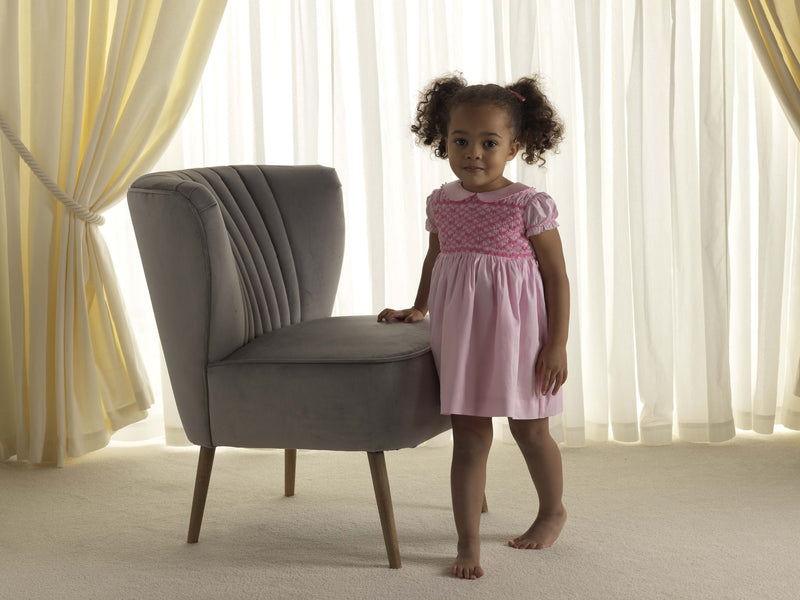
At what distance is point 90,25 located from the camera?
2611 millimetres

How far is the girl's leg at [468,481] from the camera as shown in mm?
1815

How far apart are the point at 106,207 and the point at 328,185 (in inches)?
30.0

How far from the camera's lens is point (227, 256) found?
1.89m

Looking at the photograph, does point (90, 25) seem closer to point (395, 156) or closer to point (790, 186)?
point (395, 156)

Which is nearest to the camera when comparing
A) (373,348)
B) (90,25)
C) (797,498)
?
(373,348)

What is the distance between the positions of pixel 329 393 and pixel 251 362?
18cm

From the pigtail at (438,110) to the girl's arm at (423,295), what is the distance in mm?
204

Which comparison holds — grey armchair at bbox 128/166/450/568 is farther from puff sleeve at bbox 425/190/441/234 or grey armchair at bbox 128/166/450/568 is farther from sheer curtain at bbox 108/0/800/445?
sheer curtain at bbox 108/0/800/445

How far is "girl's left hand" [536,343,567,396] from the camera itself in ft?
5.88

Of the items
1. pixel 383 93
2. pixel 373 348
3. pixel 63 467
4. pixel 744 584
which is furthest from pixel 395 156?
pixel 744 584

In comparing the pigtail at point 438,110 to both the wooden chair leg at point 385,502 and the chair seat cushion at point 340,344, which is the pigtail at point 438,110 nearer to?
the chair seat cushion at point 340,344

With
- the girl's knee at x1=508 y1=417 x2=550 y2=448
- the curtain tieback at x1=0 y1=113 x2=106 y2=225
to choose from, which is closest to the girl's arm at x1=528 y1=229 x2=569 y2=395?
the girl's knee at x1=508 y1=417 x2=550 y2=448

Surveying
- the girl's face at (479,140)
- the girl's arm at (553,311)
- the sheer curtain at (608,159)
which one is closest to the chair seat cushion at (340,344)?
the girl's arm at (553,311)

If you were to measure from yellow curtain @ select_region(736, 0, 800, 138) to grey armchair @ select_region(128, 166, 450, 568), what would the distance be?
4.31 ft
